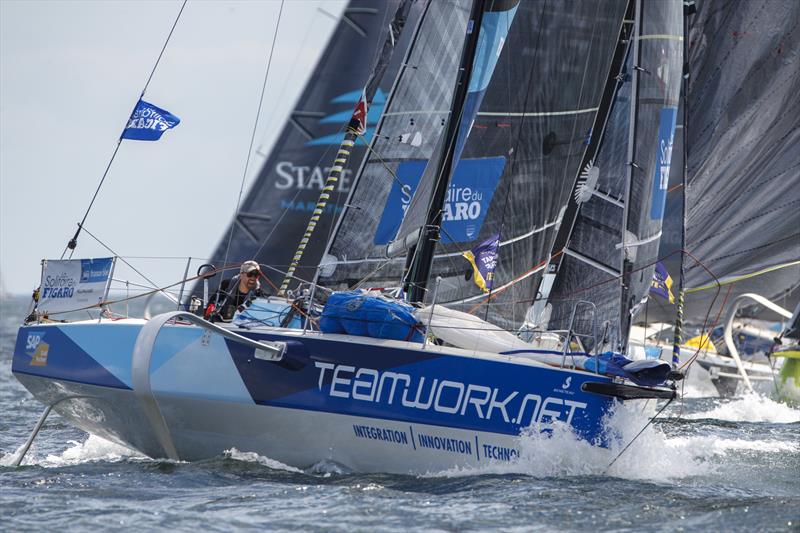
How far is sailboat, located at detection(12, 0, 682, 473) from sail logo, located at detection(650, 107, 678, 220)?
0.03m

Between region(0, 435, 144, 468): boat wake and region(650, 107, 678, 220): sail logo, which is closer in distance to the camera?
region(0, 435, 144, 468): boat wake

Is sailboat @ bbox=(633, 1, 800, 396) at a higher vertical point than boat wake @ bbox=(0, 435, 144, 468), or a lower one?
higher

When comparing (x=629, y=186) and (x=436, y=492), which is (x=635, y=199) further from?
(x=436, y=492)

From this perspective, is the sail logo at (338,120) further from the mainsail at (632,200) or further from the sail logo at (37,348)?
the sail logo at (37,348)

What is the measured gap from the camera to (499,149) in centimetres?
1278

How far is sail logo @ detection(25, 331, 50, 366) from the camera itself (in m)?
10.6

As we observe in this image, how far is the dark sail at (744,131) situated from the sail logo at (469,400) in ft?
35.0

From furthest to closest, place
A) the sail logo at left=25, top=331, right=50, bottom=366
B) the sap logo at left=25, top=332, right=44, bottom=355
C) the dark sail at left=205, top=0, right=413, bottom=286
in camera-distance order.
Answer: the dark sail at left=205, top=0, right=413, bottom=286
the sap logo at left=25, top=332, right=44, bottom=355
the sail logo at left=25, top=331, right=50, bottom=366

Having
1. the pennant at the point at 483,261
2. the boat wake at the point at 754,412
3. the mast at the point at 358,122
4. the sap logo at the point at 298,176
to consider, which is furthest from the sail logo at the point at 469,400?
the sap logo at the point at 298,176

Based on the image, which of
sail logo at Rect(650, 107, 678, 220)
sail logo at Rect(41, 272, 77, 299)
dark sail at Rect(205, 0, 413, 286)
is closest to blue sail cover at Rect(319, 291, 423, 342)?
sail logo at Rect(41, 272, 77, 299)

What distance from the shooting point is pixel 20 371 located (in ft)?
35.2

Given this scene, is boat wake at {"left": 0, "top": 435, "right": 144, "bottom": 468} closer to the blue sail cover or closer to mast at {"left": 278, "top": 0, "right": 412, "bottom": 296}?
mast at {"left": 278, "top": 0, "right": 412, "bottom": 296}

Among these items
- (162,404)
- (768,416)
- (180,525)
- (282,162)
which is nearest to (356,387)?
(162,404)

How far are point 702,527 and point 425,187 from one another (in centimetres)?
451
